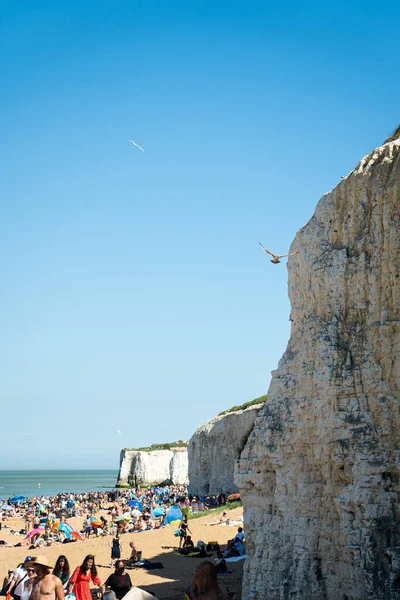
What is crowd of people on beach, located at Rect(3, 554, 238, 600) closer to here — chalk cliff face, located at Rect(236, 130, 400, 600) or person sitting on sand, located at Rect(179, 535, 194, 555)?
chalk cliff face, located at Rect(236, 130, 400, 600)

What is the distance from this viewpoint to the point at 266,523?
1345cm

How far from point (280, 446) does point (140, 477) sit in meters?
68.6

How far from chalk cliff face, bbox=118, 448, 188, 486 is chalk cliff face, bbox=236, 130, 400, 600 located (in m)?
65.1

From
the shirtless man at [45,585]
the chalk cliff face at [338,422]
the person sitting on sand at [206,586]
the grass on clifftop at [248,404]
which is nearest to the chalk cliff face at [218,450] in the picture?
the grass on clifftop at [248,404]

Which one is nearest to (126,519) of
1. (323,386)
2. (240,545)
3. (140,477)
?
(240,545)

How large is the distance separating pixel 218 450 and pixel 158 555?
23985 mm

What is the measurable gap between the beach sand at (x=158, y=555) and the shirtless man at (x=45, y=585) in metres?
9.21

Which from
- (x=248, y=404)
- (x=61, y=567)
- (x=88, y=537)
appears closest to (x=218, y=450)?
(x=248, y=404)

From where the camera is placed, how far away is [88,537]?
30.3 metres


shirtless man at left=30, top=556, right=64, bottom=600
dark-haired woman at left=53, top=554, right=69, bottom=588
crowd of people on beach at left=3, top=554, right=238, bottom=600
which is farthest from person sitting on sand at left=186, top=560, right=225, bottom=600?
dark-haired woman at left=53, top=554, right=69, bottom=588

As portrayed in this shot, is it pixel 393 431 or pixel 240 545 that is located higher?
pixel 393 431

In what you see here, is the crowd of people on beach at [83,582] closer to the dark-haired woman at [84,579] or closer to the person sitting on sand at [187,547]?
the dark-haired woman at [84,579]

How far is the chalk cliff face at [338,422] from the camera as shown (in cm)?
1108

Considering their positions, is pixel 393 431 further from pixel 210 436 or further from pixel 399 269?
pixel 210 436
